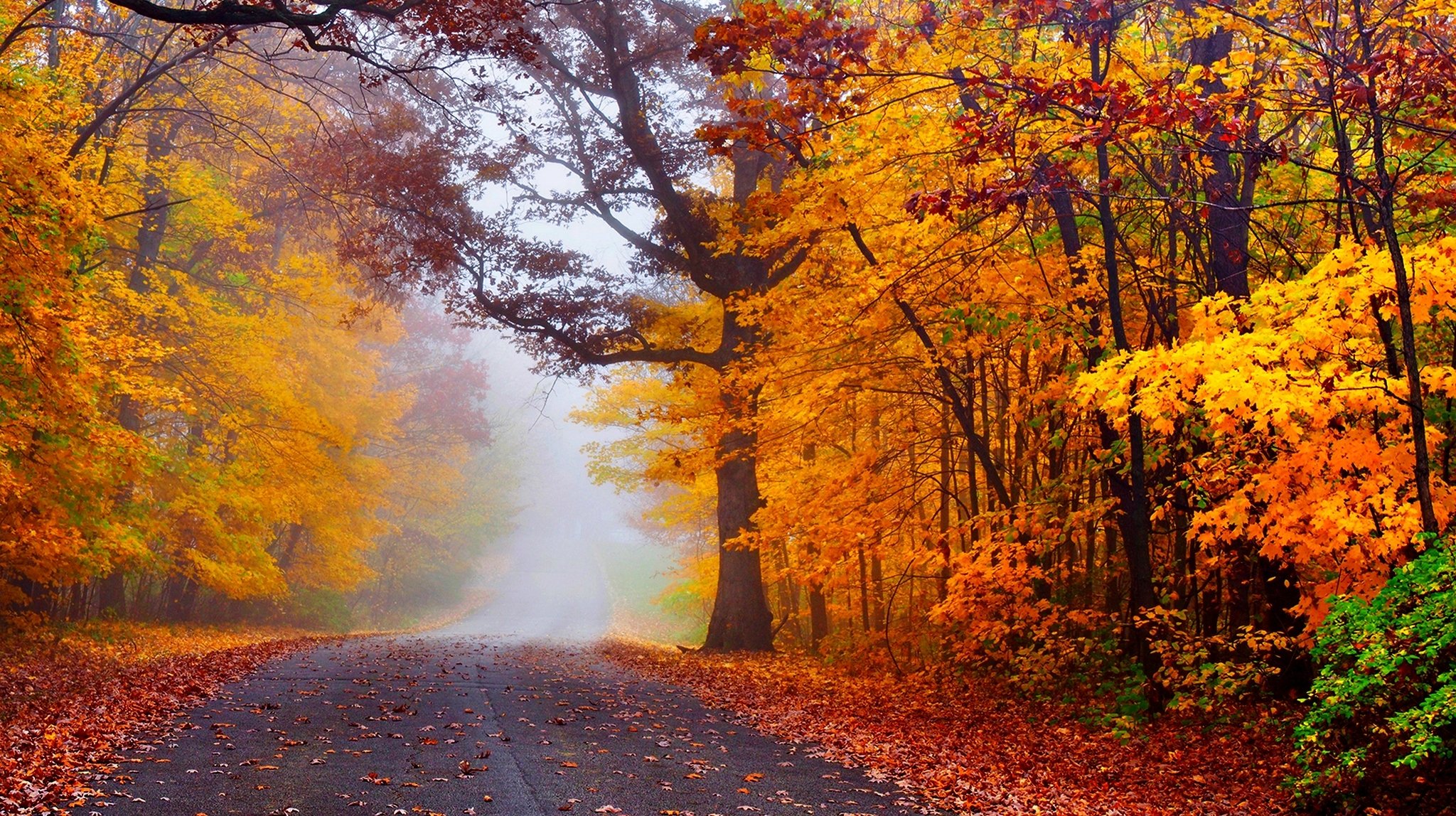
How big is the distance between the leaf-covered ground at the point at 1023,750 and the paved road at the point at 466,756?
1.61 feet

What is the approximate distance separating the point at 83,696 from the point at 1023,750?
27.6 ft

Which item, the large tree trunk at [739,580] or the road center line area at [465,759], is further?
the large tree trunk at [739,580]

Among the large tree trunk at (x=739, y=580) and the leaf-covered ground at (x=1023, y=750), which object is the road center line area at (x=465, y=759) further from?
the large tree trunk at (x=739, y=580)

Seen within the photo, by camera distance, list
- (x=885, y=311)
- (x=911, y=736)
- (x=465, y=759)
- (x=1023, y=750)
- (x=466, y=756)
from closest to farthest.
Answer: (x=465, y=759), (x=466, y=756), (x=1023, y=750), (x=911, y=736), (x=885, y=311)

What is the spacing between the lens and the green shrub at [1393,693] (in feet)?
17.3

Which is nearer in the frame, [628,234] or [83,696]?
[83,696]

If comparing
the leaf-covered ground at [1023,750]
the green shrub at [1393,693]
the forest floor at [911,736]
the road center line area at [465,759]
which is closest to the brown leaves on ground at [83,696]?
the forest floor at [911,736]

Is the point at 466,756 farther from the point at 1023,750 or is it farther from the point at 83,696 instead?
the point at 83,696

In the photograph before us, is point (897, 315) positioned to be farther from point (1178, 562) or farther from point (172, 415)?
point (172, 415)

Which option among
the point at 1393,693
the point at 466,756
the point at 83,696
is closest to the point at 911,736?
the point at 466,756

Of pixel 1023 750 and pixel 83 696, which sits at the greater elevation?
pixel 83 696

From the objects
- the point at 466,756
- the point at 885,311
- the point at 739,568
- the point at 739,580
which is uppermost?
the point at 885,311

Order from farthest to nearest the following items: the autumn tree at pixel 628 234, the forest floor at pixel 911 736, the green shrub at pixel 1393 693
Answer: the autumn tree at pixel 628 234 < the forest floor at pixel 911 736 < the green shrub at pixel 1393 693

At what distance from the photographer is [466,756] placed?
7387 millimetres
